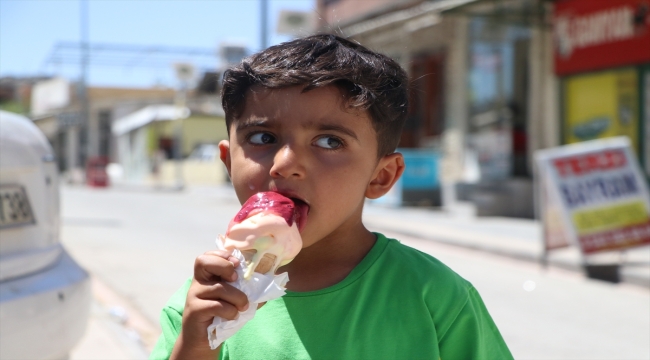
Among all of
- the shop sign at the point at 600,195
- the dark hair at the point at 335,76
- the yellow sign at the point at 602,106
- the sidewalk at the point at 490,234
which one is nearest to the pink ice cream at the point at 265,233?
the dark hair at the point at 335,76

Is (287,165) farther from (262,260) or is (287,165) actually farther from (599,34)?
(599,34)

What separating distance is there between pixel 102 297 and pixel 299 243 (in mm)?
5949

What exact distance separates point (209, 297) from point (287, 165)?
1.07ft

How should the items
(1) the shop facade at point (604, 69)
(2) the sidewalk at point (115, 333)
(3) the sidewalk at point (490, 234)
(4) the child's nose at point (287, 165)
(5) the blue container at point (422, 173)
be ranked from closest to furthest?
(4) the child's nose at point (287, 165) < (2) the sidewalk at point (115, 333) < (3) the sidewalk at point (490, 234) < (1) the shop facade at point (604, 69) < (5) the blue container at point (422, 173)

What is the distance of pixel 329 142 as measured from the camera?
162cm

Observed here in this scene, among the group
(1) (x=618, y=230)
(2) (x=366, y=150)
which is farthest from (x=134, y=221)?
(2) (x=366, y=150)

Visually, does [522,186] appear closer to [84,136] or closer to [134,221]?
[134,221]

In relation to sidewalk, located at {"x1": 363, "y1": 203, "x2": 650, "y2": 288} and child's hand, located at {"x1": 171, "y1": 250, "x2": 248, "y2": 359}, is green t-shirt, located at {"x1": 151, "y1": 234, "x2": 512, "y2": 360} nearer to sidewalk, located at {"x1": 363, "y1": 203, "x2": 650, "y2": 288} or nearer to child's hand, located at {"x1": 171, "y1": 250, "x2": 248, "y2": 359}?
child's hand, located at {"x1": 171, "y1": 250, "x2": 248, "y2": 359}

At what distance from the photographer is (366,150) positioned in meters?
1.69

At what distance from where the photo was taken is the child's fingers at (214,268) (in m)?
1.36

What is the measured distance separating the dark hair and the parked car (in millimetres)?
1604

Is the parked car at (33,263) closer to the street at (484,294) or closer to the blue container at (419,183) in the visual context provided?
the street at (484,294)

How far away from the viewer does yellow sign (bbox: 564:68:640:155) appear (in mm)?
13188

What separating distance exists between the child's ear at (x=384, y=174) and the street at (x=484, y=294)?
3.28 metres
